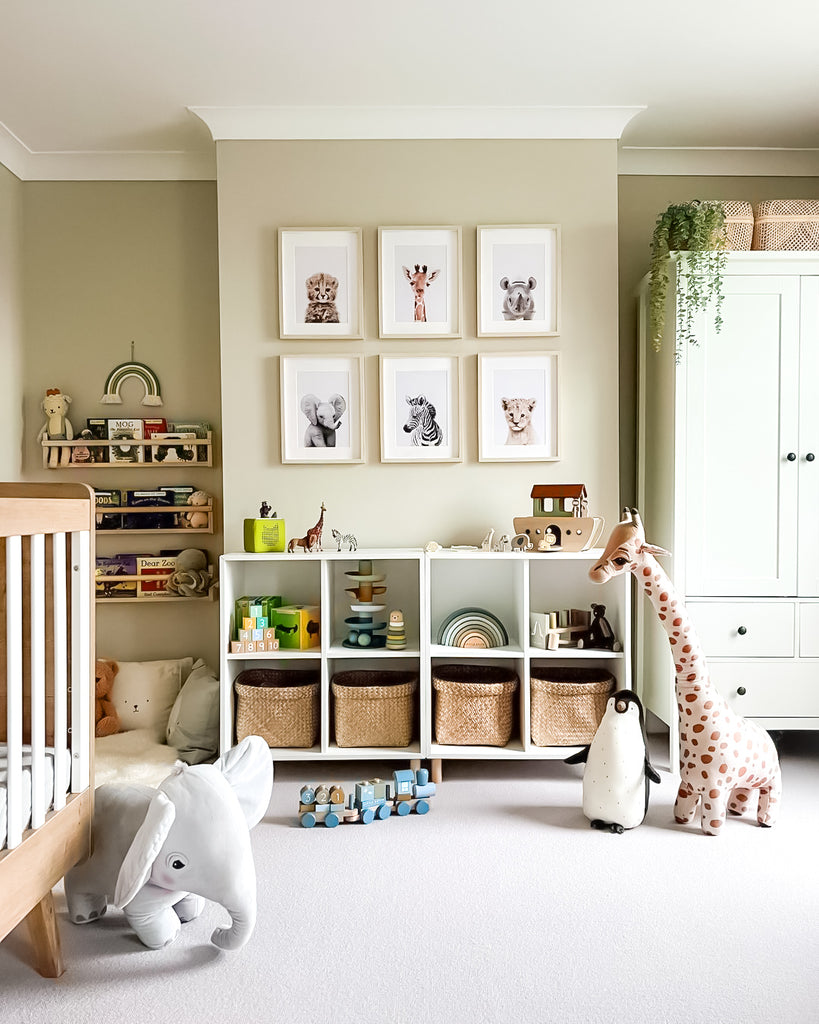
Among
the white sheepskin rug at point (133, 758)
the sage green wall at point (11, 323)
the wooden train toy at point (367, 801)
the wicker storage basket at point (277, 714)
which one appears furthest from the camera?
the sage green wall at point (11, 323)

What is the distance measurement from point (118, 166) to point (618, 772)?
3.06 m

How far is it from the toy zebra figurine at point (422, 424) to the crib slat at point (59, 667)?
1810 millimetres

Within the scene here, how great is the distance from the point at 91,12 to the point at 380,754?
2521mm

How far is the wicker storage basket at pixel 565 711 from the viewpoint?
3088 mm

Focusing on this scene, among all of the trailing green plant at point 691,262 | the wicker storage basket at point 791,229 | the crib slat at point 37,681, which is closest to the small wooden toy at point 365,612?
the trailing green plant at point 691,262

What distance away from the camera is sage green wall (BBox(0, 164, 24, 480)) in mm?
3486

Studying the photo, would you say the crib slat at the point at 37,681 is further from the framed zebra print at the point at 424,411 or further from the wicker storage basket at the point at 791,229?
the wicker storage basket at the point at 791,229

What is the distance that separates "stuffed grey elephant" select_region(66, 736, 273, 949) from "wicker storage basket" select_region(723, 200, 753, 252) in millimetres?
2557

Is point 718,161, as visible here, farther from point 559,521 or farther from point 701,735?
point 701,735

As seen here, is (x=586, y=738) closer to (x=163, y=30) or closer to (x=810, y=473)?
(x=810, y=473)

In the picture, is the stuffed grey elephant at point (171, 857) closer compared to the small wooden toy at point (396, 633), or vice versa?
the stuffed grey elephant at point (171, 857)

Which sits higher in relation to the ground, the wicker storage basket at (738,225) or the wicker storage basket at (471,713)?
the wicker storage basket at (738,225)

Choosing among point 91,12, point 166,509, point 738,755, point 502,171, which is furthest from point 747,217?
point 166,509

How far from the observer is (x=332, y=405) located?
342 cm
